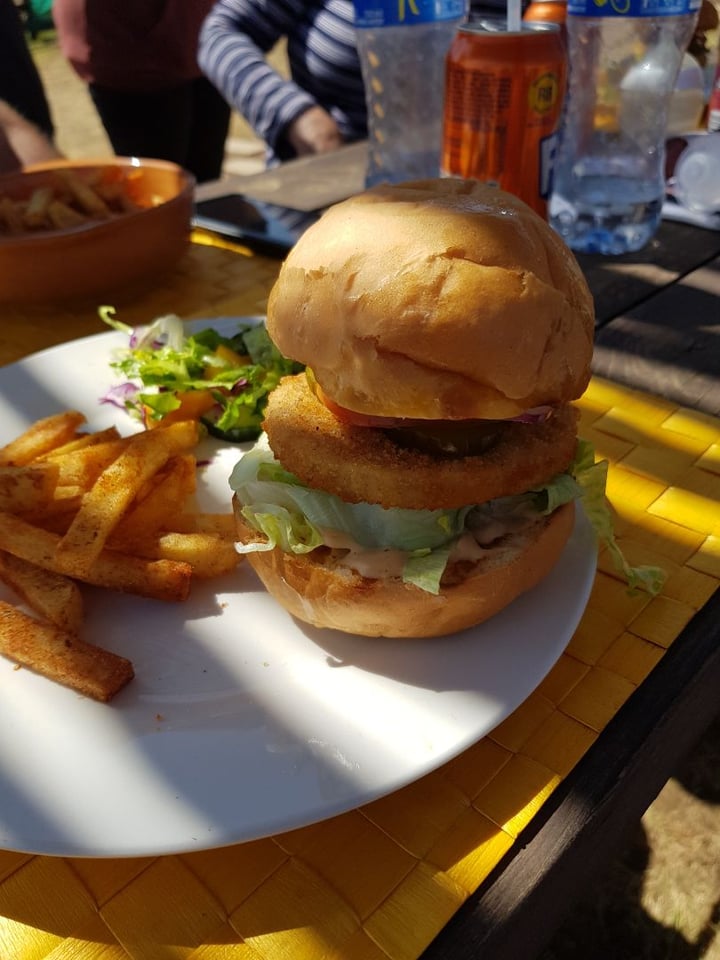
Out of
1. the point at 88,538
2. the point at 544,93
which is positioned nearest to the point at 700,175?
the point at 544,93

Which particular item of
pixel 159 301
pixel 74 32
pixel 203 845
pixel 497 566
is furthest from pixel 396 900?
pixel 74 32

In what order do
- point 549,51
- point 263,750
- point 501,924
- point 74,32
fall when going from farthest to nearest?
point 74,32, point 549,51, point 263,750, point 501,924

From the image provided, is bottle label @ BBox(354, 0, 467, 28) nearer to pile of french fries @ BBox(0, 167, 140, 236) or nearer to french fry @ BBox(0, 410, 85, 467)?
pile of french fries @ BBox(0, 167, 140, 236)

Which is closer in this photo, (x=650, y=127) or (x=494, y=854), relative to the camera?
(x=494, y=854)

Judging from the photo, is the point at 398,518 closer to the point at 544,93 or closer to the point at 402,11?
the point at 544,93

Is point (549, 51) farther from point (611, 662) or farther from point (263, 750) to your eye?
point (263, 750)

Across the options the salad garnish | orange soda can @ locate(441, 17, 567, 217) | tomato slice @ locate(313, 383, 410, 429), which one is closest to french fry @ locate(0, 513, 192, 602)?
tomato slice @ locate(313, 383, 410, 429)
